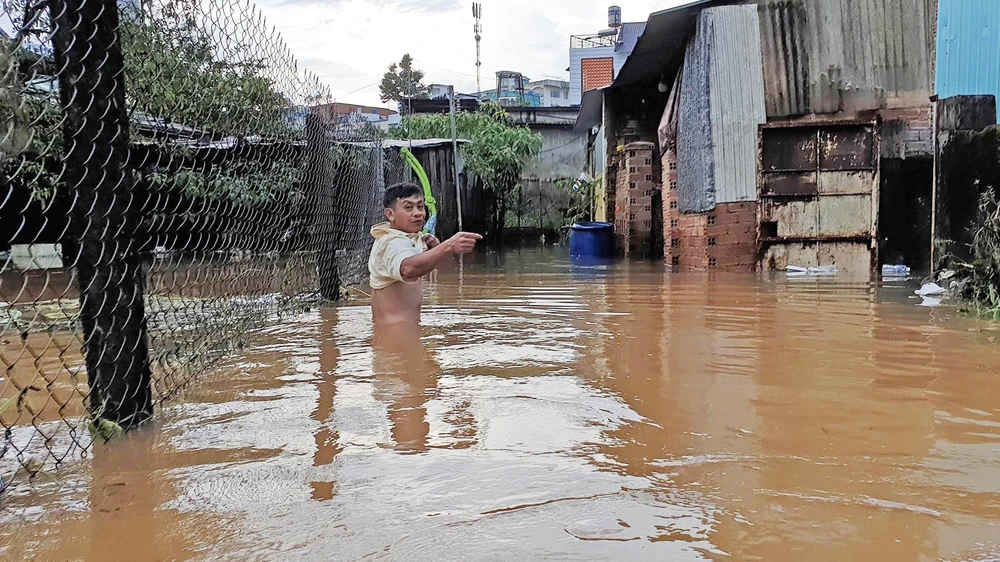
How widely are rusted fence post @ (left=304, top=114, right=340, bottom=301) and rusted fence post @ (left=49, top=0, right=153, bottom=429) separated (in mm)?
3735

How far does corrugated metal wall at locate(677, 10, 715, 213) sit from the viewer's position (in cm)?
988

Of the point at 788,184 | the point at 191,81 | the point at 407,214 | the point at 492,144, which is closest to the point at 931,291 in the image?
the point at 788,184

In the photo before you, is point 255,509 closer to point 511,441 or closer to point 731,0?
point 511,441

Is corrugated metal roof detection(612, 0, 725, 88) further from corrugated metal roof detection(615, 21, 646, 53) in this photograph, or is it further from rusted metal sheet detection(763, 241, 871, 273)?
corrugated metal roof detection(615, 21, 646, 53)

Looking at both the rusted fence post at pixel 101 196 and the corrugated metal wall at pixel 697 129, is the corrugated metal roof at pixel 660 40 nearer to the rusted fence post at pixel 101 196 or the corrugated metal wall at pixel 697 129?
the corrugated metal wall at pixel 697 129

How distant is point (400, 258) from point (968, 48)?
6.37 meters

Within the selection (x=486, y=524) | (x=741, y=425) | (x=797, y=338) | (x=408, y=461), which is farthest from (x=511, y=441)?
(x=797, y=338)

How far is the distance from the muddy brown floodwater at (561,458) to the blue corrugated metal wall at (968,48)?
3641mm

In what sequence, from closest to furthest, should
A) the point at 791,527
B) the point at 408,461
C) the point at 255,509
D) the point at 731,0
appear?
the point at 791,527, the point at 255,509, the point at 408,461, the point at 731,0

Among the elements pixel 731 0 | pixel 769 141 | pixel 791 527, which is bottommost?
pixel 791 527

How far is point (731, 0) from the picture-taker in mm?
9734

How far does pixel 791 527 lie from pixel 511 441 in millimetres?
1053

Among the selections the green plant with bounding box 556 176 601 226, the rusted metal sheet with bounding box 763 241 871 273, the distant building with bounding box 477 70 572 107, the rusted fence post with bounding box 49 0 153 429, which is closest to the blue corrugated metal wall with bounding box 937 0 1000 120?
the rusted metal sheet with bounding box 763 241 871 273

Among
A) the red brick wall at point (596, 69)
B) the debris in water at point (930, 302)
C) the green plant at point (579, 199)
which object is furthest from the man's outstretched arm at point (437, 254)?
the red brick wall at point (596, 69)
